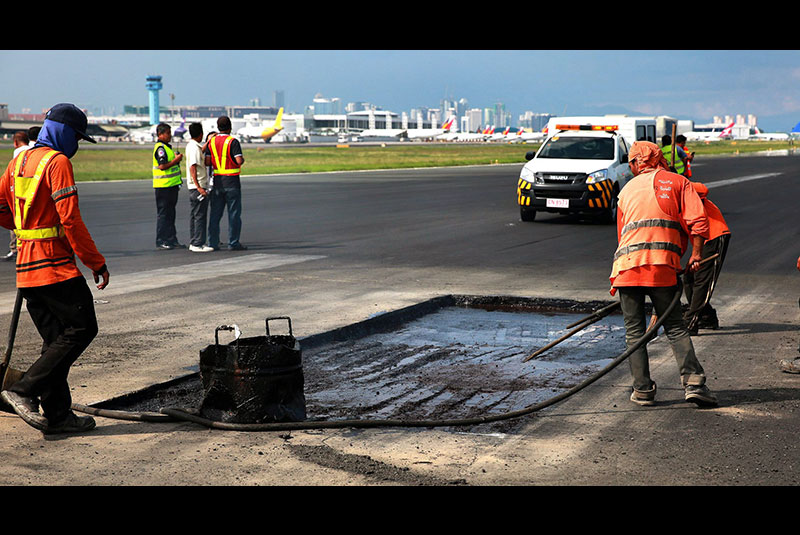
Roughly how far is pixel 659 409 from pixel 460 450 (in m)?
1.74

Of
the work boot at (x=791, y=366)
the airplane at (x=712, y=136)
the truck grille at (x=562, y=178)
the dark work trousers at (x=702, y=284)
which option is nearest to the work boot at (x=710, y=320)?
the dark work trousers at (x=702, y=284)

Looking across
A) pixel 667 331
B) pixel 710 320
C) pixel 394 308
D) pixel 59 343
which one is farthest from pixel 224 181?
pixel 667 331

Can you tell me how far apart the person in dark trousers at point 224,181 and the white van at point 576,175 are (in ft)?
23.4

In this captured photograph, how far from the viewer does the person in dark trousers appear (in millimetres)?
15031

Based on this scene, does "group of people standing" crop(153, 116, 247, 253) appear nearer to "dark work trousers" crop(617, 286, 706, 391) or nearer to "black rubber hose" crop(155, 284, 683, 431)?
"black rubber hose" crop(155, 284, 683, 431)

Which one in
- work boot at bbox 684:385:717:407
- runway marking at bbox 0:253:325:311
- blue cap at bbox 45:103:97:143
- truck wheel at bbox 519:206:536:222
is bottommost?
work boot at bbox 684:385:717:407

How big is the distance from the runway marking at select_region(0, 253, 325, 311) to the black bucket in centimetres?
516

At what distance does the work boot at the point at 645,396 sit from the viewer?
21.0ft

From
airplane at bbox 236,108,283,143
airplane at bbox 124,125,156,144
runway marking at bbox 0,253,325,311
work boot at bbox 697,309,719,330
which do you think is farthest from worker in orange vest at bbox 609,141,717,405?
airplane at bbox 124,125,156,144

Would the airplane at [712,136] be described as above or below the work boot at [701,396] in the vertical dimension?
above

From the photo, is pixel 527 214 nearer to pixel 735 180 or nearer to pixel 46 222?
pixel 46 222

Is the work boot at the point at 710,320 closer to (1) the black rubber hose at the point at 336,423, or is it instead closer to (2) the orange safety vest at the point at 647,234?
(2) the orange safety vest at the point at 647,234
